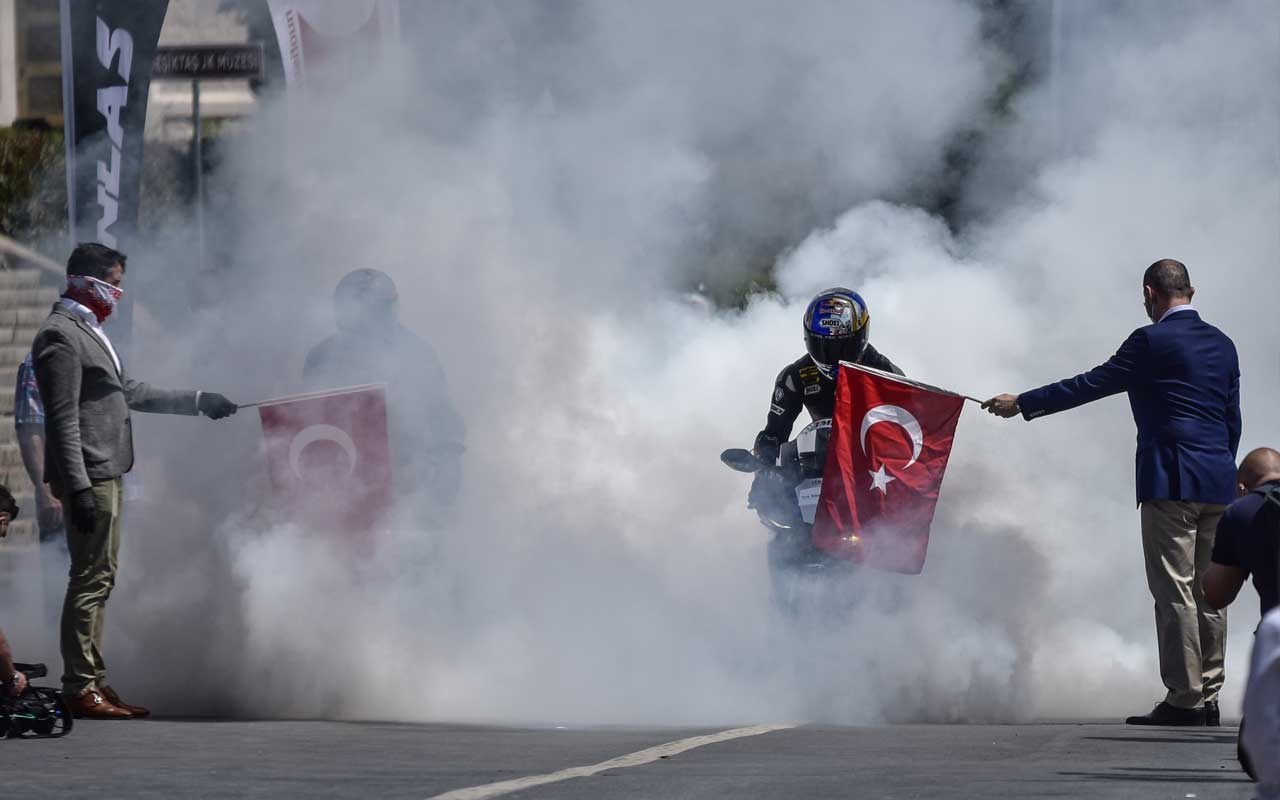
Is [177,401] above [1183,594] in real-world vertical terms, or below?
above

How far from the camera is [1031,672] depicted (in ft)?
29.5

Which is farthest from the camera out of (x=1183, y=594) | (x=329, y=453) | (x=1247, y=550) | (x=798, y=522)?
(x=798, y=522)

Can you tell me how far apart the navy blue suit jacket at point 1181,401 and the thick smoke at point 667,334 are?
1.12 meters

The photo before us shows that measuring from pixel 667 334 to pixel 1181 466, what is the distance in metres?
5.40

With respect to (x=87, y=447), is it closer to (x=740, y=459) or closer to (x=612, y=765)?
(x=740, y=459)

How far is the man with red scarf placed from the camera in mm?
7980

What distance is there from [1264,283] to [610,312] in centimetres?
419

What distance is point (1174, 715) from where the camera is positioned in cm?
805

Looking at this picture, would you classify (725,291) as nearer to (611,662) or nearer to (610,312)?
(610,312)

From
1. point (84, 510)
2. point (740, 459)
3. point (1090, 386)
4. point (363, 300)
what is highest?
point (363, 300)

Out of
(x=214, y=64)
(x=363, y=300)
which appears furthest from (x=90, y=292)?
(x=214, y=64)

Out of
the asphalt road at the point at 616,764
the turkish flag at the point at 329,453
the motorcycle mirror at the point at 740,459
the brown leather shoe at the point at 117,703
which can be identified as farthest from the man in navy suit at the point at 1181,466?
the brown leather shoe at the point at 117,703

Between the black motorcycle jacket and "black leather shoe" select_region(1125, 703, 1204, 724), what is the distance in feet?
6.52

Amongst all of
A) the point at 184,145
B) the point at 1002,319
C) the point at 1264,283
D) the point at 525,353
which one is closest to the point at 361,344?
the point at 525,353
